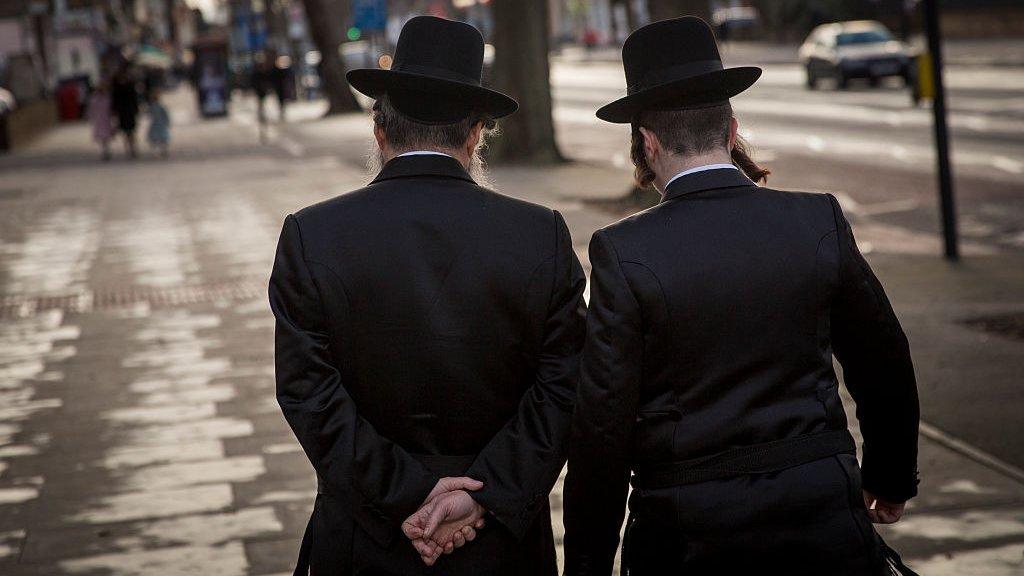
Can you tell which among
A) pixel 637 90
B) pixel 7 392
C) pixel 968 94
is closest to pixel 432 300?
pixel 637 90

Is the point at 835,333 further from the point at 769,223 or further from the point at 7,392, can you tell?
the point at 7,392

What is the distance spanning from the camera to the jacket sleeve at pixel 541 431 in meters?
3.28

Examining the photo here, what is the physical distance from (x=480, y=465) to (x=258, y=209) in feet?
51.8

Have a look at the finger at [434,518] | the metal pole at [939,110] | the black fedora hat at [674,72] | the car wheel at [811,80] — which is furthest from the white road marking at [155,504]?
the car wheel at [811,80]

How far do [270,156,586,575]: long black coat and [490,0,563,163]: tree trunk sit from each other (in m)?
20.0

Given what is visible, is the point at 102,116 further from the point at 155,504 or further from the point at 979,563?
the point at 979,563

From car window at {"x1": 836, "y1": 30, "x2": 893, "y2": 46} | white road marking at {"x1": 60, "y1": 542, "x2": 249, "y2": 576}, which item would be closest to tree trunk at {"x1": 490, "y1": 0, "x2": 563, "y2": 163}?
car window at {"x1": 836, "y1": 30, "x2": 893, "y2": 46}

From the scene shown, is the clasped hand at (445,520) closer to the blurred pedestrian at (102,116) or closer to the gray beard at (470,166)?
the gray beard at (470,166)

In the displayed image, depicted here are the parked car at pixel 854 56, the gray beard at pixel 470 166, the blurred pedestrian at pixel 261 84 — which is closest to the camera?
the gray beard at pixel 470 166

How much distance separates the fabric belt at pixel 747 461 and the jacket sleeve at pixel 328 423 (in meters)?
0.55

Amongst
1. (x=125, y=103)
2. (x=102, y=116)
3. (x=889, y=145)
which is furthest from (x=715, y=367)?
(x=102, y=116)

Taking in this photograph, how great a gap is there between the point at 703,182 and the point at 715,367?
42 cm

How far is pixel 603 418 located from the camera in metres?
3.14

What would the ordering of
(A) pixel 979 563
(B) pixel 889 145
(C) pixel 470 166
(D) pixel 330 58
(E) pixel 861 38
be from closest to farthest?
(C) pixel 470 166
(A) pixel 979 563
(B) pixel 889 145
(E) pixel 861 38
(D) pixel 330 58
